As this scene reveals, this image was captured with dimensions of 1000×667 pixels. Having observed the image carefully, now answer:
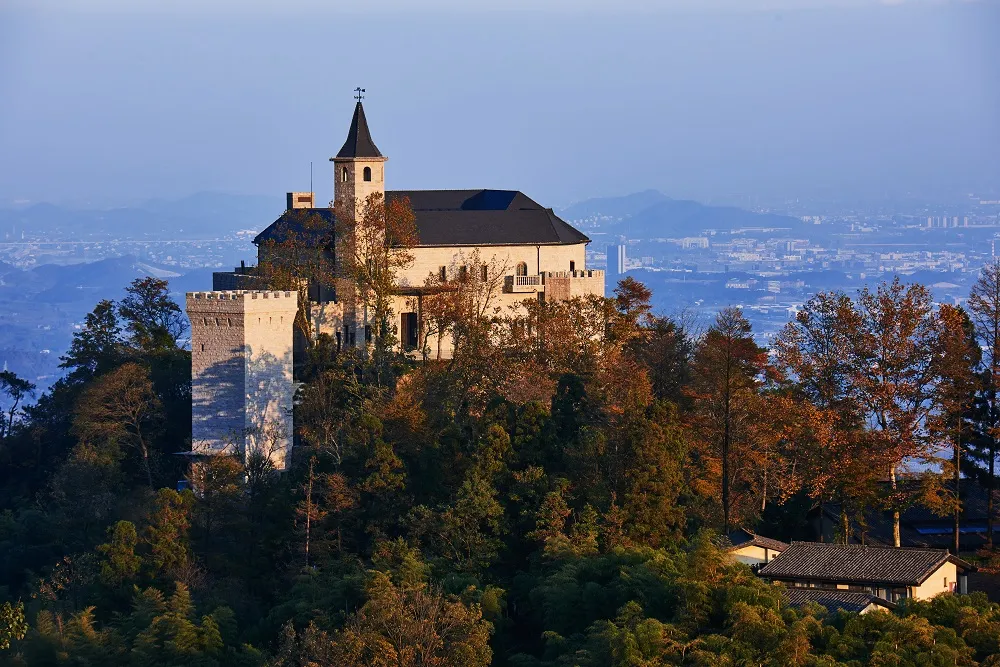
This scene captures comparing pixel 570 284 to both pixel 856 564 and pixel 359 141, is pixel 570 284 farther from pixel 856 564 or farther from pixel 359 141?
pixel 856 564

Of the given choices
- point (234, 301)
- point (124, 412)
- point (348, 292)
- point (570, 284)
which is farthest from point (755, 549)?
point (124, 412)

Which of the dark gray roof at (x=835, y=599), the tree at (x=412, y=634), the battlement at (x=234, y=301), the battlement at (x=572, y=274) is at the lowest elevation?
the tree at (x=412, y=634)

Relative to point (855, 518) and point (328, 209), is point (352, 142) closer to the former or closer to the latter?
point (328, 209)

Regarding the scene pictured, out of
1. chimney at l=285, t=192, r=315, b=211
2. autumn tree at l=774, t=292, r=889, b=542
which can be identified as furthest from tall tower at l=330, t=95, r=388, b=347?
autumn tree at l=774, t=292, r=889, b=542

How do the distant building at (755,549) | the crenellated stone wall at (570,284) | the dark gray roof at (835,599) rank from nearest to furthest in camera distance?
the dark gray roof at (835,599), the distant building at (755,549), the crenellated stone wall at (570,284)

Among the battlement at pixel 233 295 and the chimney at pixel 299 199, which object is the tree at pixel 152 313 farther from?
the battlement at pixel 233 295

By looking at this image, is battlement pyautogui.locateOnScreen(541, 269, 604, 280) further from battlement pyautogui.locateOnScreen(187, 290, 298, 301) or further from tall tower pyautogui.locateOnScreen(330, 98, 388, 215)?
battlement pyautogui.locateOnScreen(187, 290, 298, 301)

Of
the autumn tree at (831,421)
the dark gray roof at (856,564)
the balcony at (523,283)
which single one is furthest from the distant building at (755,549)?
the balcony at (523,283)
